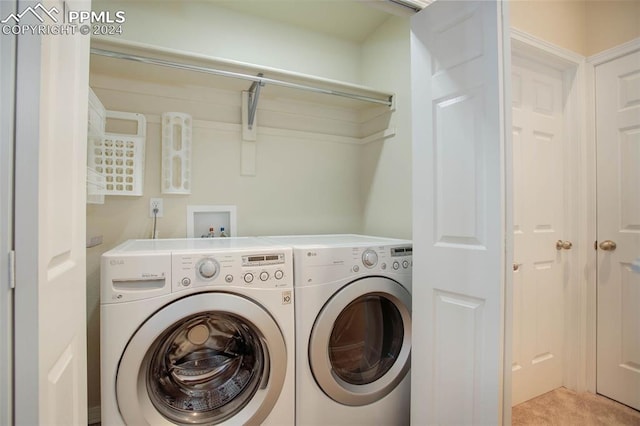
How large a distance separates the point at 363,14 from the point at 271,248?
1745 millimetres

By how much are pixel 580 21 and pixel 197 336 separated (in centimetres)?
291

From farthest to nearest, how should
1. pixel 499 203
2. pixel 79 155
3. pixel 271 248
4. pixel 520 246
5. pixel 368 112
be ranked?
1. pixel 368 112
2. pixel 520 246
3. pixel 271 248
4. pixel 499 203
5. pixel 79 155

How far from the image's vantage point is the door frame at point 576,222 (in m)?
2.00

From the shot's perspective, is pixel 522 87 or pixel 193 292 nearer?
pixel 193 292

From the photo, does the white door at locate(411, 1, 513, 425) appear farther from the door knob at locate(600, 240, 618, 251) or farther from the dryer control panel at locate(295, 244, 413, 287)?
the door knob at locate(600, 240, 618, 251)

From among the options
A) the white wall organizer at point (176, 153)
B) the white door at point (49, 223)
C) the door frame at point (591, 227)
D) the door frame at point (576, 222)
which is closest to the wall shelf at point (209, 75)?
the white wall organizer at point (176, 153)

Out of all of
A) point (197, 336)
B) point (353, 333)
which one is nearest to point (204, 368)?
point (197, 336)

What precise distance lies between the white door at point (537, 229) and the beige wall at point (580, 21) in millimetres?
193

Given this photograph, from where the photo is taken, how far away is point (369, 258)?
1507 millimetres

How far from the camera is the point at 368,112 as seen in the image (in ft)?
7.84

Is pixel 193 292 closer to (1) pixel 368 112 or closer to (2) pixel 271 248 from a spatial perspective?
(2) pixel 271 248

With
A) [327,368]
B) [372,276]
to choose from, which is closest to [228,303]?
[327,368]

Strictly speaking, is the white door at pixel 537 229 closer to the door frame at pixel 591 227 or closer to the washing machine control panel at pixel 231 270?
the door frame at pixel 591 227

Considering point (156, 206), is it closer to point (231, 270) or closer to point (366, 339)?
point (231, 270)
